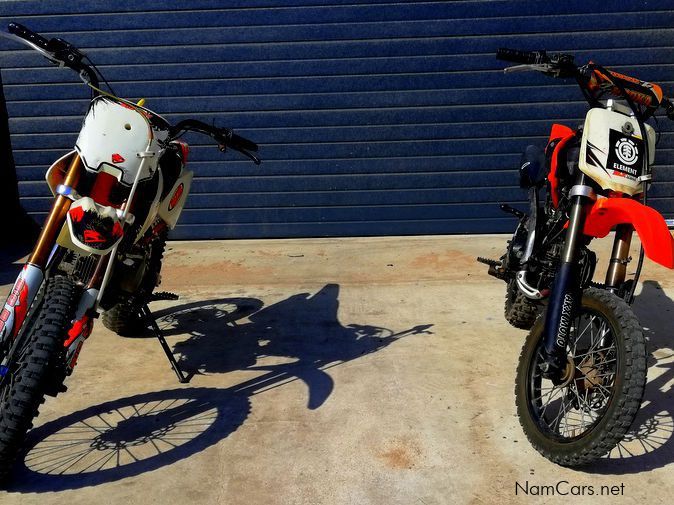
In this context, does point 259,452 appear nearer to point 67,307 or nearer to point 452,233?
point 67,307

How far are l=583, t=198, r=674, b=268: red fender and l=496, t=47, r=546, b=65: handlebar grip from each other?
0.73 m

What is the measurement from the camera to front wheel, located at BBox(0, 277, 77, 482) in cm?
283

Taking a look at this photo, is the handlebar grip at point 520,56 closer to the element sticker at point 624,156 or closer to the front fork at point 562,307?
the element sticker at point 624,156

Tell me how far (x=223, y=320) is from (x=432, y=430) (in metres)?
2.03

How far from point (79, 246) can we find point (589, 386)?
234 cm

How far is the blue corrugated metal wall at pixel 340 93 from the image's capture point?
264 inches

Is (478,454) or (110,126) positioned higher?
(110,126)

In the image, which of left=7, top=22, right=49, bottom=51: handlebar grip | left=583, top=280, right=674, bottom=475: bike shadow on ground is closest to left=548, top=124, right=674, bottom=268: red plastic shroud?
left=583, top=280, right=674, bottom=475: bike shadow on ground

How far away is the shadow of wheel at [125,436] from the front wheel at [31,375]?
0.24 meters

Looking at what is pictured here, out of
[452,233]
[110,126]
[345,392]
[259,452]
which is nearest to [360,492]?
[259,452]

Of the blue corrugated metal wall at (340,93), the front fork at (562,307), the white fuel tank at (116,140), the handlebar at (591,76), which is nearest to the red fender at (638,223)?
the front fork at (562,307)

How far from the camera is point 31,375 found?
9.39ft

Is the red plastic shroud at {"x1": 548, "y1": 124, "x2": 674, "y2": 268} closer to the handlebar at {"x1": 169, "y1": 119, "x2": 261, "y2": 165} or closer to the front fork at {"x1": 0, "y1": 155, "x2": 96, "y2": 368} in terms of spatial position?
the handlebar at {"x1": 169, "y1": 119, "x2": 261, "y2": 165}

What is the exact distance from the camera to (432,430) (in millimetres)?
3434
